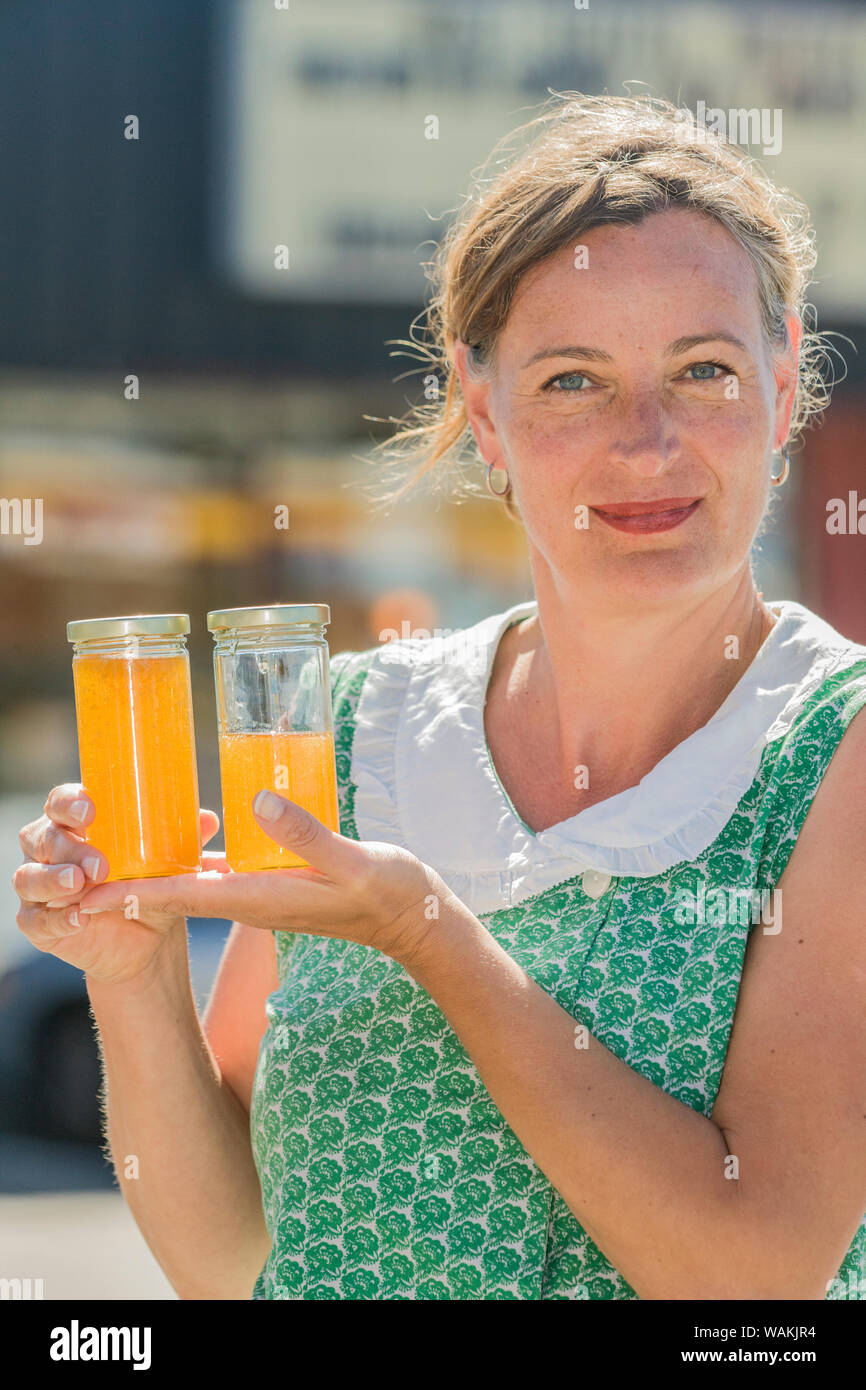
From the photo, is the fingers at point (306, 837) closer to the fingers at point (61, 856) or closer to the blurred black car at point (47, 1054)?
the fingers at point (61, 856)

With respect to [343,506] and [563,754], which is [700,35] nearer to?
[343,506]

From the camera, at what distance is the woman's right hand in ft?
5.74

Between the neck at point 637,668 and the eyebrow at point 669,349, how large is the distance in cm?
31

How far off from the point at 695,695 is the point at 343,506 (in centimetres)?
534

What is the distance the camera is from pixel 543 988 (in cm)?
178

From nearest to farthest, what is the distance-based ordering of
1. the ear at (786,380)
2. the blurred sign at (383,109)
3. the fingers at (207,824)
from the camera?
the fingers at (207,824)
the ear at (786,380)
the blurred sign at (383,109)

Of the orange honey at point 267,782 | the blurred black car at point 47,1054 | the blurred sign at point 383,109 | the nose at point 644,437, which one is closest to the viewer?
the orange honey at point 267,782

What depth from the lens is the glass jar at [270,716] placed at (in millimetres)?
1748

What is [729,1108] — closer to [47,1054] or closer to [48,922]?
[48,922]

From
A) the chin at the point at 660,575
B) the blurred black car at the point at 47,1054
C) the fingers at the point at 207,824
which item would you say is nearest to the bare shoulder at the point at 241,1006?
the fingers at the point at 207,824

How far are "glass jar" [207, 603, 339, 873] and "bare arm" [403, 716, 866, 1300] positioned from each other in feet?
0.80

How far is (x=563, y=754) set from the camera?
6.87ft
